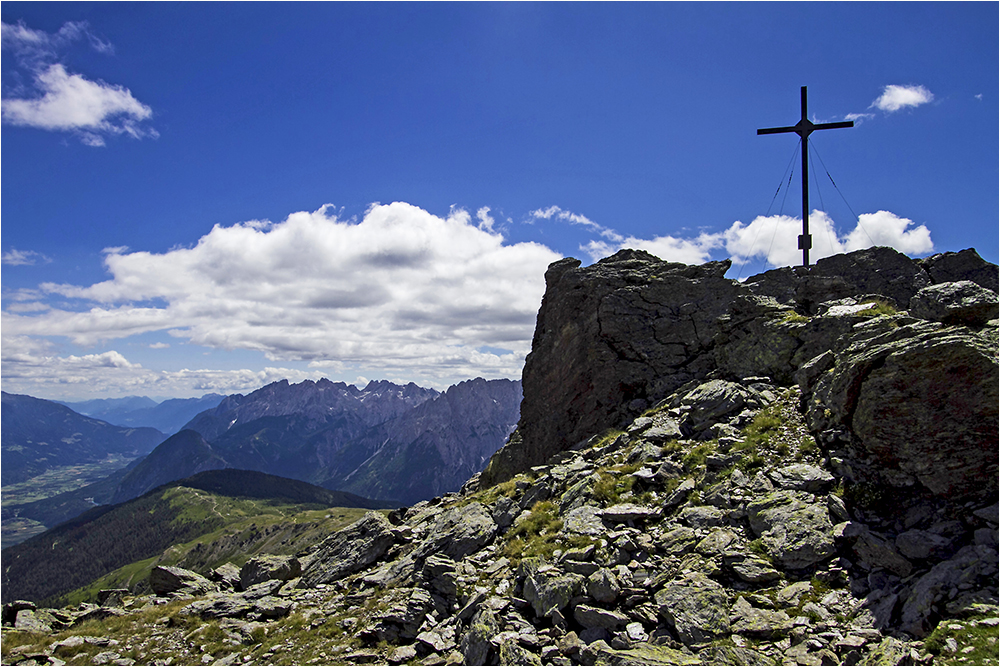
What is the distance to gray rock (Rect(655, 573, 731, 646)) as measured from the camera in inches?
509

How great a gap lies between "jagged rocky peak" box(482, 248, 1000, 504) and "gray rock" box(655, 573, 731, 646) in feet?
24.5

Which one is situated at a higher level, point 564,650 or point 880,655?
point 880,655

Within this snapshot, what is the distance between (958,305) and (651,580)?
62.8 feet

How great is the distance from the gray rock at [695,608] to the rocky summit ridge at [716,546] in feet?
0.18

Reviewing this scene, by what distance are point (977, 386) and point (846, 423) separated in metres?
4.15

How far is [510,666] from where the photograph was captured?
13.4 meters

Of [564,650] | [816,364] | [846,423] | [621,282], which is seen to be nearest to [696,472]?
[846,423]

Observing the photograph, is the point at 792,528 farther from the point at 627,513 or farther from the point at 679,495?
the point at 627,513

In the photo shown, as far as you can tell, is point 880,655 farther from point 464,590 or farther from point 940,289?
point 940,289

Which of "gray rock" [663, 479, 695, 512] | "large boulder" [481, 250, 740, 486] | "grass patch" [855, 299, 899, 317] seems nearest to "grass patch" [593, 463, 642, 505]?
"gray rock" [663, 479, 695, 512]

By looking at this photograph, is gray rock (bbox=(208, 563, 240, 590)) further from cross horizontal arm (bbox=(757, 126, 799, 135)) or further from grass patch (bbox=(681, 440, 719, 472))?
cross horizontal arm (bbox=(757, 126, 799, 135))

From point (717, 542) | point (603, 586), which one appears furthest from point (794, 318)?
point (603, 586)

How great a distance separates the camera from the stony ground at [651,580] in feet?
40.2

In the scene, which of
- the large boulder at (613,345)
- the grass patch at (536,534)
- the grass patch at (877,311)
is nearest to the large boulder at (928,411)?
the grass patch at (877,311)
